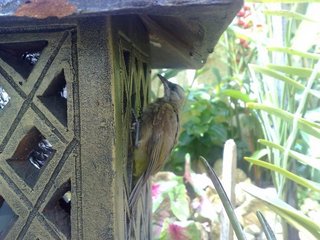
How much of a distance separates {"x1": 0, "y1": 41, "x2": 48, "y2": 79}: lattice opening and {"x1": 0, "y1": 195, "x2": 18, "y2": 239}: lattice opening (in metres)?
0.17

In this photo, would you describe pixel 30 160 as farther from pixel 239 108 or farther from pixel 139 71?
pixel 239 108

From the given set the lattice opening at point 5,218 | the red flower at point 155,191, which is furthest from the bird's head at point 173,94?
the red flower at point 155,191

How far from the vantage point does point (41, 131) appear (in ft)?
2.14

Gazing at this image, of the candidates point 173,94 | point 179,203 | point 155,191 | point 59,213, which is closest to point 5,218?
point 59,213

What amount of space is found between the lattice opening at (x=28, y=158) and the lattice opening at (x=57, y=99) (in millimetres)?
36

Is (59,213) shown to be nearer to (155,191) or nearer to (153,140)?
(153,140)

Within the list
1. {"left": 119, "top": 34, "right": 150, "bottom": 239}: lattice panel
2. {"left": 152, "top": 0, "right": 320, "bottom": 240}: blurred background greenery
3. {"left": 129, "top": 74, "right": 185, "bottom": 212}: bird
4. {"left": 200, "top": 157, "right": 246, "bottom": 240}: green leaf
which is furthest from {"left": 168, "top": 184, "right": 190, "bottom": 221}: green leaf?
{"left": 200, "top": 157, "right": 246, "bottom": 240}: green leaf

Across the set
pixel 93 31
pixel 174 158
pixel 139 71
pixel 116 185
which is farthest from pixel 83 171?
pixel 174 158

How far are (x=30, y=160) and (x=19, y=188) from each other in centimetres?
6

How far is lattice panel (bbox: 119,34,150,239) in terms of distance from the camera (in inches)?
28.1

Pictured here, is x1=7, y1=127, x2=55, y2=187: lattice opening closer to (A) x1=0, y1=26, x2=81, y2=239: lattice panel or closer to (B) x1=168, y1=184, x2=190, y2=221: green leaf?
(A) x1=0, y1=26, x2=81, y2=239: lattice panel

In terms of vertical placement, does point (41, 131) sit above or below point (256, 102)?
above

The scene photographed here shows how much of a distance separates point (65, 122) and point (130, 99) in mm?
154

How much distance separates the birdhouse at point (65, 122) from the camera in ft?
2.06
